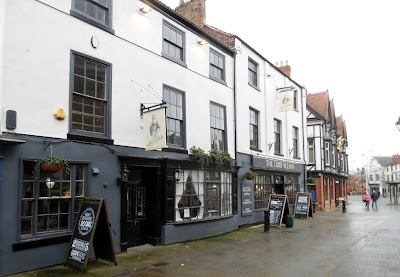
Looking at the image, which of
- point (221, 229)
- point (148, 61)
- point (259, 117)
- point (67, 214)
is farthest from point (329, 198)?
point (67, 214)

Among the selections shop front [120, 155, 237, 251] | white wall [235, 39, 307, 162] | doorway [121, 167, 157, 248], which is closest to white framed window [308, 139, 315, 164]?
white wall [235, 39, 307, 162]

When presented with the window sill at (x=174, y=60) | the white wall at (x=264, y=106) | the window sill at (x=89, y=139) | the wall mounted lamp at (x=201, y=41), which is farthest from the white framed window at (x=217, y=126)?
the window sill at (x=89, y=139)

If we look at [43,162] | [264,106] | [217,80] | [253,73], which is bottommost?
[43,162]

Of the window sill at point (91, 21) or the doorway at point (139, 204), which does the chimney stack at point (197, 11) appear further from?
the doorway at point (139, 204)

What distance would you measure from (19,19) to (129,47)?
3.63m

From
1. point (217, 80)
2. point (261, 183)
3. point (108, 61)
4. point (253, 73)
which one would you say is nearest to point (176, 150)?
point (108, 61)

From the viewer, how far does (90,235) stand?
838 centimetres

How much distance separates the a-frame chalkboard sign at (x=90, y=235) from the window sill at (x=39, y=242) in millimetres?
354

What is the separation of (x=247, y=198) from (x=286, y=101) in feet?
22.1

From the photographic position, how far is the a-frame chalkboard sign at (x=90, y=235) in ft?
27.4

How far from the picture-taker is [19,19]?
841cm

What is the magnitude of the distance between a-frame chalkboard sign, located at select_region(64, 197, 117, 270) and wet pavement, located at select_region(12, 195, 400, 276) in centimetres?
27

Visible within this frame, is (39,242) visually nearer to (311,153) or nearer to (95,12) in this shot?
(95,12)

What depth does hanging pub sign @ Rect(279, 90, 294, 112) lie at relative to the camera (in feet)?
66.9
